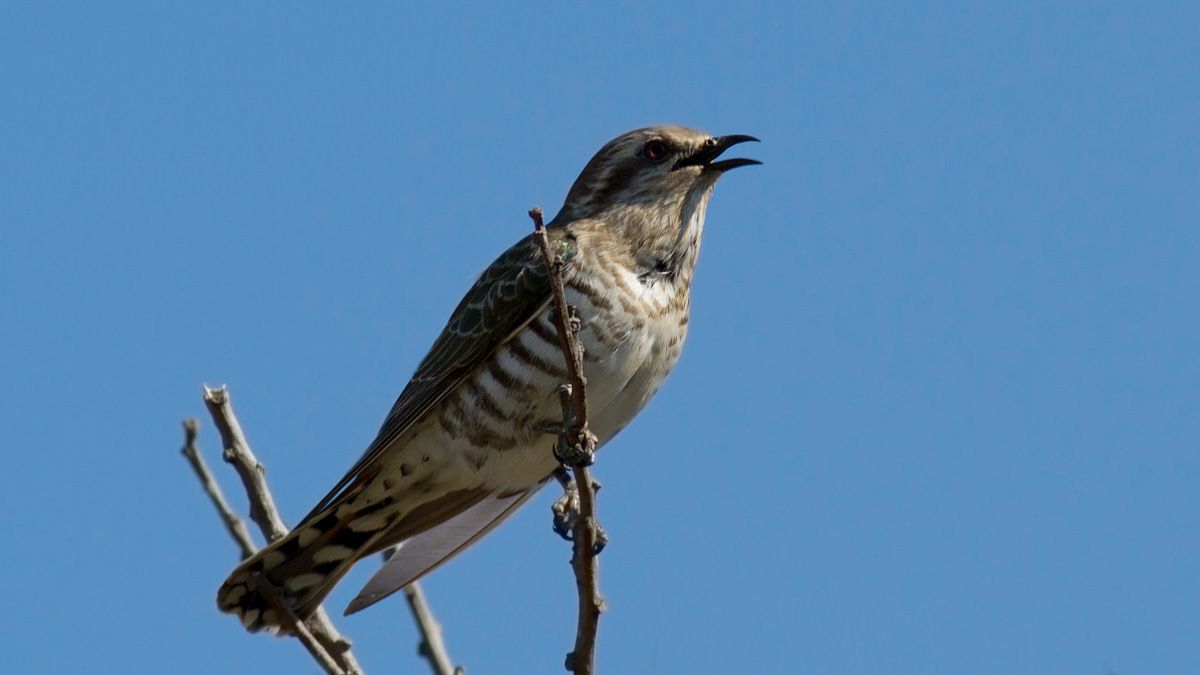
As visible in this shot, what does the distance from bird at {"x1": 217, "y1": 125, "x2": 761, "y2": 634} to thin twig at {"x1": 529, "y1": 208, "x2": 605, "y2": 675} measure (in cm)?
151

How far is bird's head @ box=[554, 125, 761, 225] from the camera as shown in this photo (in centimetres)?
709

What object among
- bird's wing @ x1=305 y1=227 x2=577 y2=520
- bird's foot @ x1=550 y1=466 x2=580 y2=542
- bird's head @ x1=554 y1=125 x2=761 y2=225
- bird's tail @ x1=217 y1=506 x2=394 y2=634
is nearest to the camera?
bird's foot @ x1=550 y1=466 x2=580 y2=542

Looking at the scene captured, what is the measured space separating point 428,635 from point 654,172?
281 cm

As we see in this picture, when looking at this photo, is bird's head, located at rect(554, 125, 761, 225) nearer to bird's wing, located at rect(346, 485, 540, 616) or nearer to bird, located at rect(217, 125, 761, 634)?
bird, located at rect(217, 125, 761, 634)

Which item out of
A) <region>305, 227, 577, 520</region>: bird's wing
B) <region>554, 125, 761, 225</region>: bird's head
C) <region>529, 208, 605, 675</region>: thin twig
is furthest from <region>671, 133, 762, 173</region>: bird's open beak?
<region>529, 208, 605, 675</region>: thin twig

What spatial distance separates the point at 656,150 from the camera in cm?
726

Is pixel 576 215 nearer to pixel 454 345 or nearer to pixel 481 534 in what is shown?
pixel 454 345

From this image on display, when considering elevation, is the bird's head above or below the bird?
above

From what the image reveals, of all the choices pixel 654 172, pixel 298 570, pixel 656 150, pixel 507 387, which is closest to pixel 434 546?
pixel 298 570

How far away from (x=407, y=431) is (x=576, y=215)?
57.2 inches

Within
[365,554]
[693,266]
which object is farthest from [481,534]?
[693,266]

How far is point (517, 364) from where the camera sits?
21.2 feet

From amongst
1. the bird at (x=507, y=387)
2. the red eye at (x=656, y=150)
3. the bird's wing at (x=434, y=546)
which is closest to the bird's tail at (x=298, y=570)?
the bird at (x=507, y=387)

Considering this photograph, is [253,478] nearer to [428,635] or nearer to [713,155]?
[428,635]
